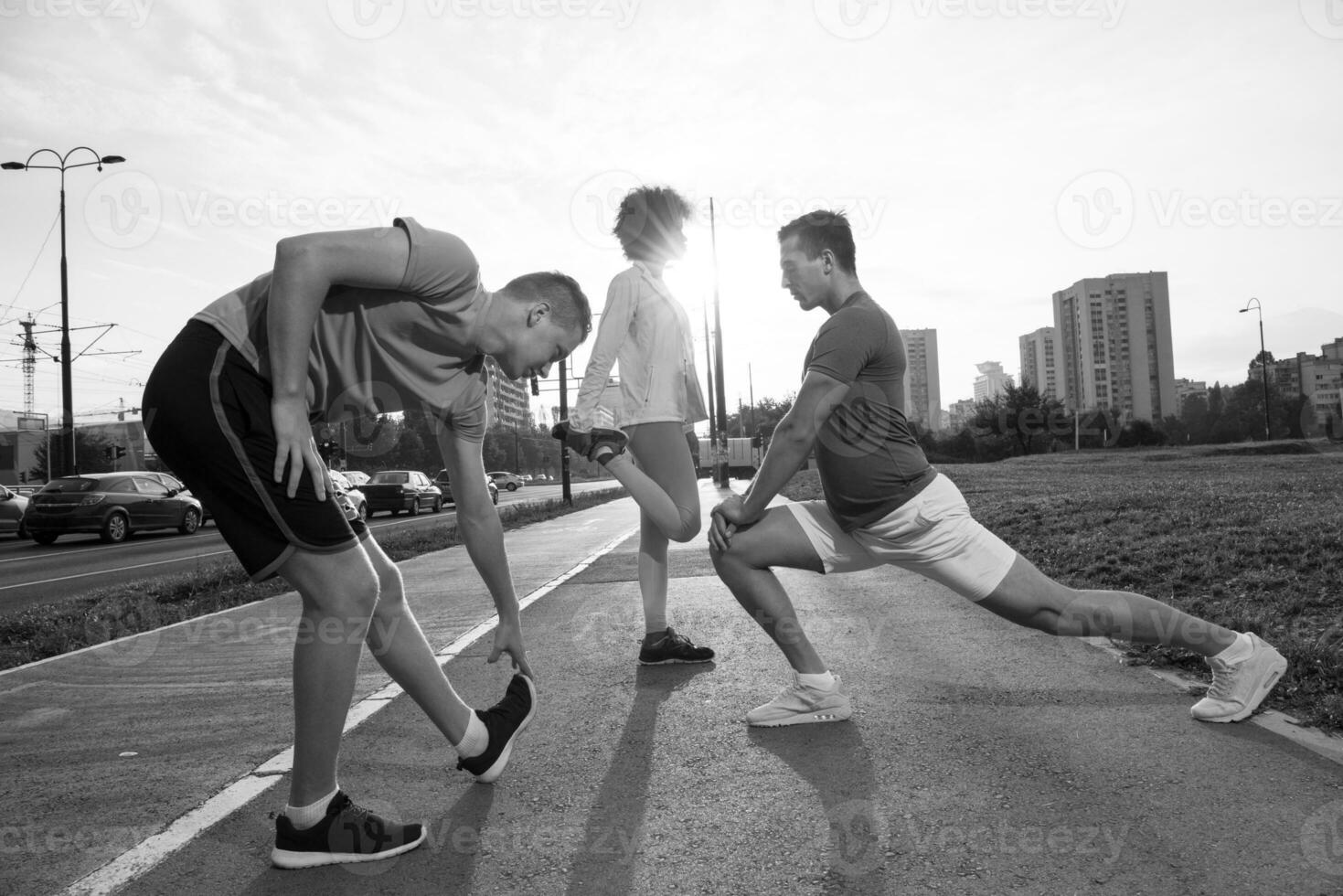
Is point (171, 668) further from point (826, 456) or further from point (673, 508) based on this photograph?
point (826, 456)

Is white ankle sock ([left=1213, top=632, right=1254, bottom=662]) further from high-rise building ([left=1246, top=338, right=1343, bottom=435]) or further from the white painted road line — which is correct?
high-rise building ([left=1246, top=338, right=1343, bottom=435])

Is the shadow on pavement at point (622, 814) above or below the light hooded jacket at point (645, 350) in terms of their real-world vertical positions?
below

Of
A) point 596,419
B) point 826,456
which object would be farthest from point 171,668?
point 826,456

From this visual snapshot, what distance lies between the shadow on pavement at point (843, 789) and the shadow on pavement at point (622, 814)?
0.41 metres

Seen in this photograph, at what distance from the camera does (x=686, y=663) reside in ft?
14.8

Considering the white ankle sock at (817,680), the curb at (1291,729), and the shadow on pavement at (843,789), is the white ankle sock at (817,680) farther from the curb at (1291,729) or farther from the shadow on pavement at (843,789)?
the curb at (1291,729)

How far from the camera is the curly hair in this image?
456cm

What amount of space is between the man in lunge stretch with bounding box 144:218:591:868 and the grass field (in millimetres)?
2875

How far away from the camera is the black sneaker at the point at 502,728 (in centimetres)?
270

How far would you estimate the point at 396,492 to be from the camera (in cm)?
3112

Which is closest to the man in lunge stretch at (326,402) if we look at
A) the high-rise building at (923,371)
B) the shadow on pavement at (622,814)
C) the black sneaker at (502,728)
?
the black sneaker at (502,728)

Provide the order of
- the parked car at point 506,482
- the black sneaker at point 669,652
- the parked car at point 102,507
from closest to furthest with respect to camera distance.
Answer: the black sneaker at point 669,652, the parked car at point 102,507, the parked car at point 506,482

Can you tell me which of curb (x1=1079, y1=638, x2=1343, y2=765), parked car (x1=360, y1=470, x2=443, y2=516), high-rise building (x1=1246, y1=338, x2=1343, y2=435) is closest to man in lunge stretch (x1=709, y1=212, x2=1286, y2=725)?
curb (x1=1079, y1=638, x2=1343, y2=765)

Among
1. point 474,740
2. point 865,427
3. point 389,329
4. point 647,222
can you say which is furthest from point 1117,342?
point 389,329
